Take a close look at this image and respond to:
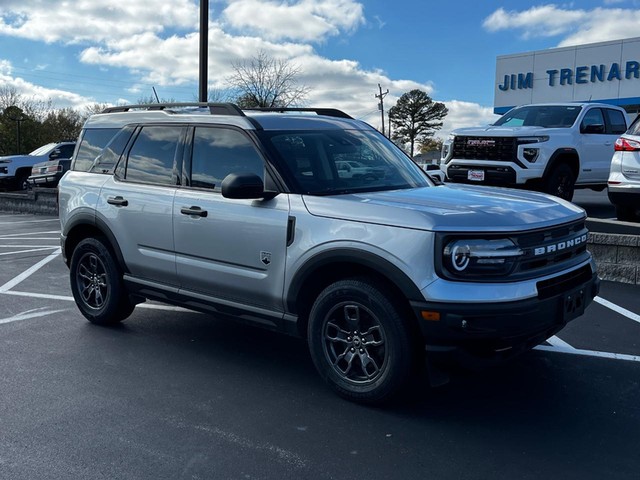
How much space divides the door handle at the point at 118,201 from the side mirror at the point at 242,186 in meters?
1.52

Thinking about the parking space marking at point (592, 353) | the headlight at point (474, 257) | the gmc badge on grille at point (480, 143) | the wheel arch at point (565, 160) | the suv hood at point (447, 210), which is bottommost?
the parking space marking at point (592, 353)

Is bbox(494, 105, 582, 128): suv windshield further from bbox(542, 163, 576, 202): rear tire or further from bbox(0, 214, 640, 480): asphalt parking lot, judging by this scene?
bbox(0, 214, 640, 480): asphalt parking lot

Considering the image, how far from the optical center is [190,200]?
474 cm

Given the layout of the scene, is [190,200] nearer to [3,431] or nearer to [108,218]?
[108,218]

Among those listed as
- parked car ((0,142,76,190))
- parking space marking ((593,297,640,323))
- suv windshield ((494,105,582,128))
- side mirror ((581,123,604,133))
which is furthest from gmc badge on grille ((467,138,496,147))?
parked car ((0,142,76,190))

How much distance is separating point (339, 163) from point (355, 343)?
143cm

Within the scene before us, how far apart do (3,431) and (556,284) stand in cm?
337

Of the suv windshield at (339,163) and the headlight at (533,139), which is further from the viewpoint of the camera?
the headlight at (533,139)

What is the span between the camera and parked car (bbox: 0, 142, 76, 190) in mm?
22375

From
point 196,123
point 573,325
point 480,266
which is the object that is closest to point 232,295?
point 196,123

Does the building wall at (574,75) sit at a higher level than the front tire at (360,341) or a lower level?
higher

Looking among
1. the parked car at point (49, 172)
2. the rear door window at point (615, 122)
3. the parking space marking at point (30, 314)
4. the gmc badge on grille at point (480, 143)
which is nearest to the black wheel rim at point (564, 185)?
the gmc badge on grille at point (480, 143)

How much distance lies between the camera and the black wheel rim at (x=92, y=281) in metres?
5.69

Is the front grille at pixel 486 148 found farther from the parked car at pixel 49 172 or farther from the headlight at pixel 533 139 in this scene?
the parked car at pixel 49 172
